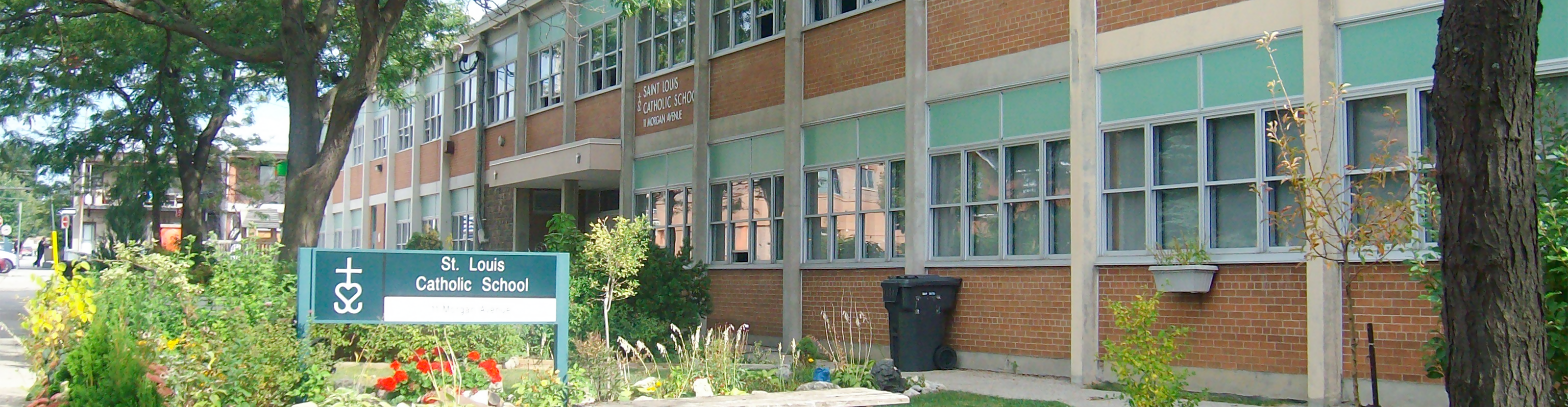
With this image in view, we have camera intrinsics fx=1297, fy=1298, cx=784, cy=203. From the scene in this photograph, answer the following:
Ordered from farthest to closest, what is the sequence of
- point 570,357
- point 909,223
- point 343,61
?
point 343,61 < point 909,223 < point 570,357

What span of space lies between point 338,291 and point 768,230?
452 inches

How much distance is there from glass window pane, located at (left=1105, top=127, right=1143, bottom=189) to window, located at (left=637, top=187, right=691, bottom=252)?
9.87 m

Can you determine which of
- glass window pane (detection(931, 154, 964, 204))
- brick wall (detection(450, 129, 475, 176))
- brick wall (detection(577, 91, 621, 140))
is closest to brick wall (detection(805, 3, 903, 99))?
glass window pane (detection(931, 154, 964, 204))

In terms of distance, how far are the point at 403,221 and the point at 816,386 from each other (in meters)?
28.6

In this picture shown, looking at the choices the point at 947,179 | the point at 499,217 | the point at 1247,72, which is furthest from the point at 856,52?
the point at 499,217

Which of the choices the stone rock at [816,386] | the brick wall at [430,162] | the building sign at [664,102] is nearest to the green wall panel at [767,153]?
the building sign at [664,102]

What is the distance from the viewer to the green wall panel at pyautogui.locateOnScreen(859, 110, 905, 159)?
1677cm

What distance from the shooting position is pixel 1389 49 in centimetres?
1093

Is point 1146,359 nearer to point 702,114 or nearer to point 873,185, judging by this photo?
point 873,185

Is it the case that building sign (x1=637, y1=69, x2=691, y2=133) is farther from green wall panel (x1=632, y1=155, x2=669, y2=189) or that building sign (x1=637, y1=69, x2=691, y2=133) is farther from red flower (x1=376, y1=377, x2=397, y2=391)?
red flower (x1=376, y1=377, x2=397, y2=391)

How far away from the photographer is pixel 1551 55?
10.0m

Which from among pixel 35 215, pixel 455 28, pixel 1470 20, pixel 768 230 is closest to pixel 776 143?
pixel 768 230

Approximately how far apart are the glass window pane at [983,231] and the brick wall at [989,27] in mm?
1784

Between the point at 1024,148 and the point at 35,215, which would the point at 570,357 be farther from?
the point at 35,215
